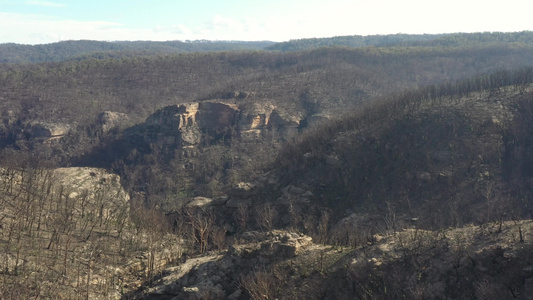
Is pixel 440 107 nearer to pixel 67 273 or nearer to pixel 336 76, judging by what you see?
pixel 67 273

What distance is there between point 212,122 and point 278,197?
166 feet

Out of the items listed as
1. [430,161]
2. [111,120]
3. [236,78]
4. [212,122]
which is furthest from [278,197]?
[236,78]

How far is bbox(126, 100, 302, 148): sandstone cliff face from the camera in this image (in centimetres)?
8850

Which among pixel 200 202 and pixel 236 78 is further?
pixel 236 78

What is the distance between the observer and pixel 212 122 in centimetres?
9244

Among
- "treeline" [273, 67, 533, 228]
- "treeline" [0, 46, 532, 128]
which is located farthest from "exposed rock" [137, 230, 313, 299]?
"treeline" [0, 46, 532, 128]

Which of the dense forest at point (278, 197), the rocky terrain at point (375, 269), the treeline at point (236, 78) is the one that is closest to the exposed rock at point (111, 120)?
the dense forest at point (278, 197)

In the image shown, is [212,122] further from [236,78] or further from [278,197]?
[278,197]

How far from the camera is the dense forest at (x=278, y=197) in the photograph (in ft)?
72.0

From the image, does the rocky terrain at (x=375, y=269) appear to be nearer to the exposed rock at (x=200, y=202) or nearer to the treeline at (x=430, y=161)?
the treeline at (x=430, y=161)

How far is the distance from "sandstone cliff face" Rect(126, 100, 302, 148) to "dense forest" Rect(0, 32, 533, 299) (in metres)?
0.33

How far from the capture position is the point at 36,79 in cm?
12581

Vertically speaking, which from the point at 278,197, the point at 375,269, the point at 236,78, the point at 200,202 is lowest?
the point at 200,202

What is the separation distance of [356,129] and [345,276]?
34904 millimetres
